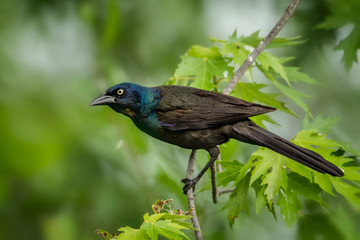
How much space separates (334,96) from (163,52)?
2036 mm

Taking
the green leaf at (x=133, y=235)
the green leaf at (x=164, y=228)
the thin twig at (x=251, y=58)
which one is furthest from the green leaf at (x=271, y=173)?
the green leaf at (x=133, y=235)

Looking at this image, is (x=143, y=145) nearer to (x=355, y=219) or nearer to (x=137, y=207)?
(x=137, y=207)

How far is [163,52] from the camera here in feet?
19.2

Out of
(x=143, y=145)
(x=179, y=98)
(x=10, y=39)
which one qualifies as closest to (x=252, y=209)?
(x=143, y=145)

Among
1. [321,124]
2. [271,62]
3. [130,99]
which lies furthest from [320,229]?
[130,99]

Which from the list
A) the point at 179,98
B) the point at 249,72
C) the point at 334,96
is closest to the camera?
the point at 179,98

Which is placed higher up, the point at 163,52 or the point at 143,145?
the point at 163,52

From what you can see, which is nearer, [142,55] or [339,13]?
[339,13]

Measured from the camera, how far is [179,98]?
318 centimetres

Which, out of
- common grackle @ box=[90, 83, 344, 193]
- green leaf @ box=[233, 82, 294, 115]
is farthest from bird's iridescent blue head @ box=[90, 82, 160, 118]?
green leaf @ box=[233, 82, 294, 115]

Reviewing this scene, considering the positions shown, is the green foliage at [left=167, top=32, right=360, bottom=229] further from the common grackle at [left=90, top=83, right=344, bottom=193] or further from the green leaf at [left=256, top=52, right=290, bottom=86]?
the common grackle at [left=90, top=83, right=344, bottom=193]

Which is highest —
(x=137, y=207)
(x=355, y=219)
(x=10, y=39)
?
(x=10, y=39)

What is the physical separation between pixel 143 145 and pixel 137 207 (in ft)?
2.33

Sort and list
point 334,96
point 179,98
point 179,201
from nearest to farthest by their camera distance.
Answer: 1. point 179,98
2. point 179,201
3. point 334,96
